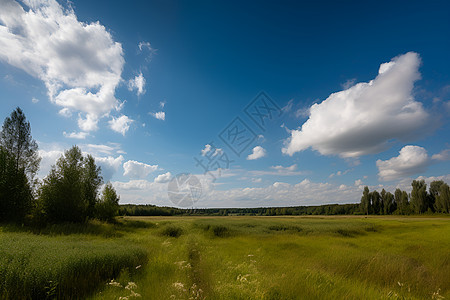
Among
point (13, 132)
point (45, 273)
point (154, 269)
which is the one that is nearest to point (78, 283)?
point (45, 273)

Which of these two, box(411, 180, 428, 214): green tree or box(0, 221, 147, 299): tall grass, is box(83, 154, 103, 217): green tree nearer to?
box(0, 221, 147, 299): tall grass

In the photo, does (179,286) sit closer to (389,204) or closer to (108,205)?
(108,205)

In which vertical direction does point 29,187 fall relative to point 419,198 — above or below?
above

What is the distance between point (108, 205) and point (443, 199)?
118 m

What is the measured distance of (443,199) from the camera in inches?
2980

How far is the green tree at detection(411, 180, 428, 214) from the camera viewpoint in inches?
3260

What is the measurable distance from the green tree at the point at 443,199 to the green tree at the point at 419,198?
14.4 ft

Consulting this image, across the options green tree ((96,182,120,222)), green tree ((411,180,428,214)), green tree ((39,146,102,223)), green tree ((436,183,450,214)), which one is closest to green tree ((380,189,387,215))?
green tree ((411,180,428,214))

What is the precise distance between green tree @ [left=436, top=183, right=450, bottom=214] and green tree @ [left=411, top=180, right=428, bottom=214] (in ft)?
14.4

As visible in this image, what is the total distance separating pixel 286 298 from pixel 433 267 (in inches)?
418

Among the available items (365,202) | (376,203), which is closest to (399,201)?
(376,203)

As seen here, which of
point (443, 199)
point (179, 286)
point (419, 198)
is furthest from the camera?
point (419, 198)

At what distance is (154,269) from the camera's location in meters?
8.91

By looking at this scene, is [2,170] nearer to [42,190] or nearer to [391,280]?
[42,190]
